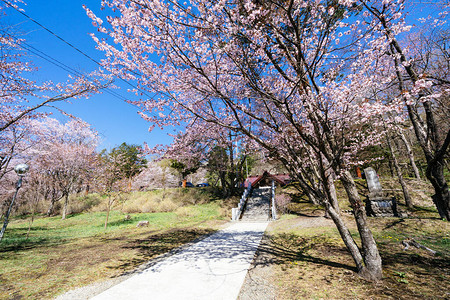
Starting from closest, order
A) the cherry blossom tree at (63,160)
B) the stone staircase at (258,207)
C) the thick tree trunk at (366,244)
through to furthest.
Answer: the thick tree trunk at (366,244)
the stone staircase at (258,207)
the cherry blossom tree at (63,160)

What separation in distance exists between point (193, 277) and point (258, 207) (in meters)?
11.4

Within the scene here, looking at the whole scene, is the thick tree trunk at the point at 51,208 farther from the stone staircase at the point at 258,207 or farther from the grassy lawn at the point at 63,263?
the stone staircase at the point at 258,207

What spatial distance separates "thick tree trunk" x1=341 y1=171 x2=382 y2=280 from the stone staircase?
9.15 metres

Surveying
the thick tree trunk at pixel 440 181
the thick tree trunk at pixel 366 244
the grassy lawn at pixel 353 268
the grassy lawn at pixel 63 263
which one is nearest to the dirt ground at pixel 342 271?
the grassy lawn at pixel 353 268

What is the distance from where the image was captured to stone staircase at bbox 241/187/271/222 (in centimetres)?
1302

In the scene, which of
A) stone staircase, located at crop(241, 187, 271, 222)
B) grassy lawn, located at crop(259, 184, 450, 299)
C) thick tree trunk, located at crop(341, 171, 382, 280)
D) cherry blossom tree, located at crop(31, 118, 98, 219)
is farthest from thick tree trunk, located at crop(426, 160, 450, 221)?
cherry blossom tree, located at crop(31, 118, 98, 219)

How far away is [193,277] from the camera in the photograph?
13.3 ft

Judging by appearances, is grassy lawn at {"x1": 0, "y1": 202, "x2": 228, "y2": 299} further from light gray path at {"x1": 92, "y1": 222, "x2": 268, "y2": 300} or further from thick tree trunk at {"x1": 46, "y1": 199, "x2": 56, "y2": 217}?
thick tree trunk at {"x1": 46, "y1": 199, "x2": 56, "y2": 217}

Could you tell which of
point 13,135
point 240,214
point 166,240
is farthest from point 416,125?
point 13,135

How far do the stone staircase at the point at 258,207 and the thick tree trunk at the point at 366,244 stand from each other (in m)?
9.15

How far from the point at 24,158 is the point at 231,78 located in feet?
71.8

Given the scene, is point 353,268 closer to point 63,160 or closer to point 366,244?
point 366,244

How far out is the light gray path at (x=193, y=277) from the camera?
3.32 meters

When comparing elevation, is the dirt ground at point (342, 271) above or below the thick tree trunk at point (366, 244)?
below
